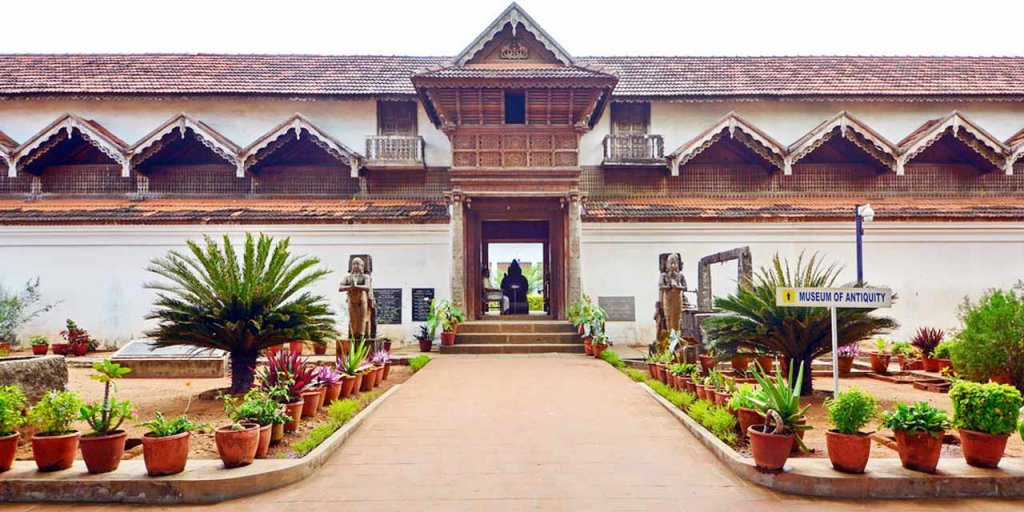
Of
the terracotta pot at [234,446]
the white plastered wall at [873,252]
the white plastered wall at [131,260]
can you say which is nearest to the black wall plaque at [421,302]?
the white plastered wall at [131,260]

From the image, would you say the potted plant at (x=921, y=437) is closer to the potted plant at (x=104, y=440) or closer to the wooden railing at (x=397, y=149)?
the potted plant at (x=104, y=440)

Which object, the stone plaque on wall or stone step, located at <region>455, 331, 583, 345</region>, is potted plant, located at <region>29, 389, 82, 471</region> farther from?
the stone plaque on wall

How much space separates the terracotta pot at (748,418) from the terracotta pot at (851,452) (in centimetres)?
68

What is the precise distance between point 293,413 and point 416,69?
11359 millimetres

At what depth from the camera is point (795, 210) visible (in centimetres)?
1427

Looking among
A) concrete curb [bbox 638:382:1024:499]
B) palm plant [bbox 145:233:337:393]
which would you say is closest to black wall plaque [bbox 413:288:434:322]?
palm plant [bbox 145:233:337:393]

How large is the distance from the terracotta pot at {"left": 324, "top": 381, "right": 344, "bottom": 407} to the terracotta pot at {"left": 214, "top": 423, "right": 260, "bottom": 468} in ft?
7.60

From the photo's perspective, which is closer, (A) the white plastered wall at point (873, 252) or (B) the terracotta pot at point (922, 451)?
(B) the terracotta pot at point (922, 451)

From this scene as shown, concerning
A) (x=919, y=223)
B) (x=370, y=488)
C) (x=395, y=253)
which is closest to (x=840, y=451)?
(x=370, y=488)

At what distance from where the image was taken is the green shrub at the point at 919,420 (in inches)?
163

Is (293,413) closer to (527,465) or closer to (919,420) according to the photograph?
(527,465)

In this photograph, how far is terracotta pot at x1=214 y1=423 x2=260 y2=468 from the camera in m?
4.30

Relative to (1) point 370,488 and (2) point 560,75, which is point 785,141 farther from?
(1) point 370,488

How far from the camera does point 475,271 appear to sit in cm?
1520
